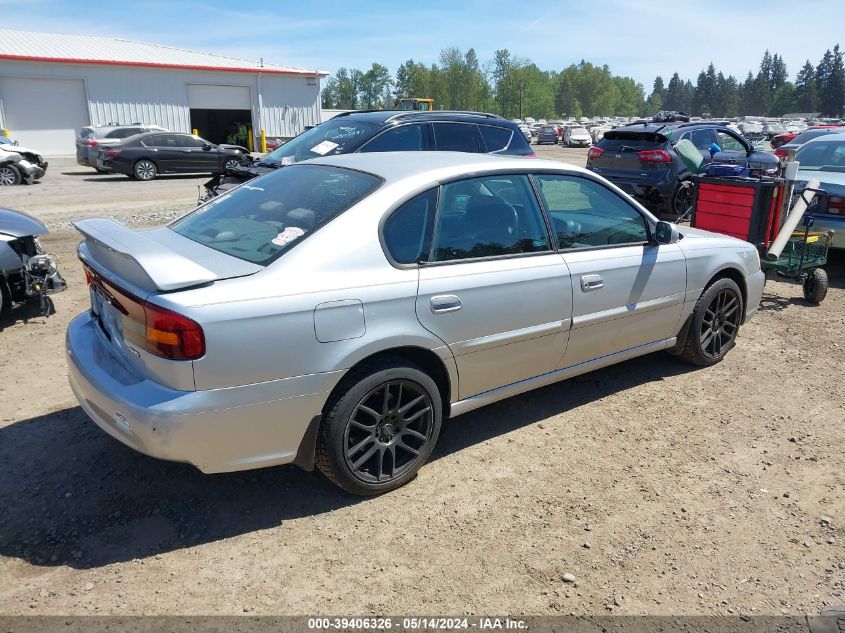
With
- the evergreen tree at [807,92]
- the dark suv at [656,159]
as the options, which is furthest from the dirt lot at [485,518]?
the evergreen tree at [807,92]

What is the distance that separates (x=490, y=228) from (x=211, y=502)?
2118mm

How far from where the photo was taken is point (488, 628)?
103 inches

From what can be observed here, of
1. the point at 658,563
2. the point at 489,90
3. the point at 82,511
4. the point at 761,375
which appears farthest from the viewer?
the point at 489,90

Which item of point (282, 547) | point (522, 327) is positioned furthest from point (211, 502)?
point (522, 327)

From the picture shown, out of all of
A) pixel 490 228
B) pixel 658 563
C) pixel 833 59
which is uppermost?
pixel 833 59

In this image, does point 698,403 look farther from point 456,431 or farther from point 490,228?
point 490,228

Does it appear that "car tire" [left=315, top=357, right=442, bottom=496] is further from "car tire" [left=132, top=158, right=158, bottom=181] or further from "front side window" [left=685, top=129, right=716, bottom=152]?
"car tire" [left=132, top=158, right=158, bottom=181]

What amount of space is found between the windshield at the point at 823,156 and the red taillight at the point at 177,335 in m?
8.94

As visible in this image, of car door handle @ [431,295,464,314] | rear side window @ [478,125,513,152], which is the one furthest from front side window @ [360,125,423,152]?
car door handle @ [431,295,464,314]

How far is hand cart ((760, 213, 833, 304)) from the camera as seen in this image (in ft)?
23.0

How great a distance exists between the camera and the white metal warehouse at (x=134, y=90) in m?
32.1

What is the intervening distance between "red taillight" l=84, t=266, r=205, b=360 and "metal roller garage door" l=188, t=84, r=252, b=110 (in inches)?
1466

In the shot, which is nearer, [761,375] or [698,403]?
[698,403]

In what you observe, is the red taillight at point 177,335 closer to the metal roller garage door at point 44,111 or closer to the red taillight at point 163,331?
the red taillight at point 163,331
